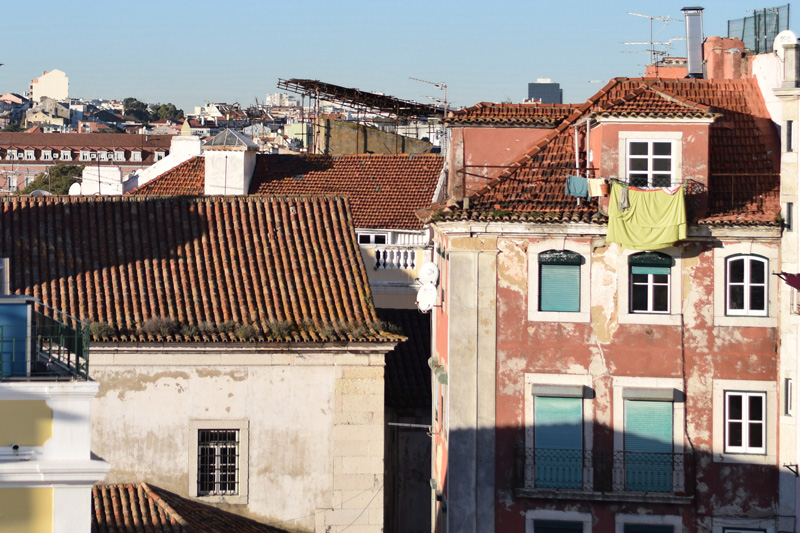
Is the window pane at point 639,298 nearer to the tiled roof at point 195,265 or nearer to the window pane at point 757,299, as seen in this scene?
the window pane at point 757,299

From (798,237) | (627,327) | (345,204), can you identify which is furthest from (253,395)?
(798,237)

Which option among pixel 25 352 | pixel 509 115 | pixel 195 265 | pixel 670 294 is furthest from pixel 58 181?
pixel 25 352

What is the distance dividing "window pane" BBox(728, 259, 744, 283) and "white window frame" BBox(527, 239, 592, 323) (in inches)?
105

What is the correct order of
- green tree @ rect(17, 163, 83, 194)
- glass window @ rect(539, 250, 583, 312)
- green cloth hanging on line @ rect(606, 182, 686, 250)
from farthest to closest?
1. green tree @ rect(17, 163, 83, 194)
2. glass window @ rect(539, 250, 583, 312)
3. green cloth hanging on line @ rect(606, 182, 686, 250)

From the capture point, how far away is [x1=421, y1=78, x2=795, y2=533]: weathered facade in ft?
88.0

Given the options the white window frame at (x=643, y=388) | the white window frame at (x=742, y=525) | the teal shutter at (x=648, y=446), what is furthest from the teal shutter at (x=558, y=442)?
the white window frame at (x=742, y=525)

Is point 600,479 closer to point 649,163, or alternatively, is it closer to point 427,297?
point 427,297

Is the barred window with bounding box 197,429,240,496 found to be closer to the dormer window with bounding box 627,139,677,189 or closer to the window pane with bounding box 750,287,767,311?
the dormer window with bounding box 627,139,677,189

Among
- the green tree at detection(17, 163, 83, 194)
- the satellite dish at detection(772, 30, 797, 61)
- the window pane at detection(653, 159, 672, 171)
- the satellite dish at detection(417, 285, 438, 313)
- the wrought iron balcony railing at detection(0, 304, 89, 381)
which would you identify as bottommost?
the wrought iron balcony railing at detection(0, 304, 89, 381)

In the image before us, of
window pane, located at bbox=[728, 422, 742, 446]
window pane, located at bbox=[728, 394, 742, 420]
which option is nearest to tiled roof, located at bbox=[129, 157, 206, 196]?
window pane, located at bbox=[728, 394, 742, 420]

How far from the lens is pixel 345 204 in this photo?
31.4m

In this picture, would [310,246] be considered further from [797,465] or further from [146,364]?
[797,465]

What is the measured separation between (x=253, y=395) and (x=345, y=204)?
5481 millimetres

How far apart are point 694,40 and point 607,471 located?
481 inches
